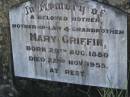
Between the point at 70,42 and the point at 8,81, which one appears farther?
the point at 8,81

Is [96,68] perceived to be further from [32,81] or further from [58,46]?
[32,81]

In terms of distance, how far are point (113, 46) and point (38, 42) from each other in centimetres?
91

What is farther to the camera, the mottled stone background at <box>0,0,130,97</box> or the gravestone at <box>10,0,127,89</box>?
the mottled stone background at <box>0,0,130,97</box>

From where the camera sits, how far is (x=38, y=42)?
193 inches

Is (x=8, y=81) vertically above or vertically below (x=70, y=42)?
below

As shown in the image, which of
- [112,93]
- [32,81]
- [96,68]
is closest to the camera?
[112,93]

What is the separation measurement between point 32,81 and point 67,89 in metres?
0.46

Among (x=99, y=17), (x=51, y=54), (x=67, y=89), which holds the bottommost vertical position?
(x=67, y=89)

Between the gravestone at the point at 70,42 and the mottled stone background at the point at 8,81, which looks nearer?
the gravestone at the point at 70,42

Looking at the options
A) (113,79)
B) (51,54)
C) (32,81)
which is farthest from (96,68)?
(32,81)

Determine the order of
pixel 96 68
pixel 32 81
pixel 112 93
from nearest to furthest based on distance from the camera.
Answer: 1. pixel 112 93
2. pixel 96 68
3. pixel 32 81

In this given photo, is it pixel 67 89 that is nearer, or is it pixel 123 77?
pixel 123 77

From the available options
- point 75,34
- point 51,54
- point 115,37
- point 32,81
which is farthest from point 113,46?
point 32,81

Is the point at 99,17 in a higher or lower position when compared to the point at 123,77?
higher
